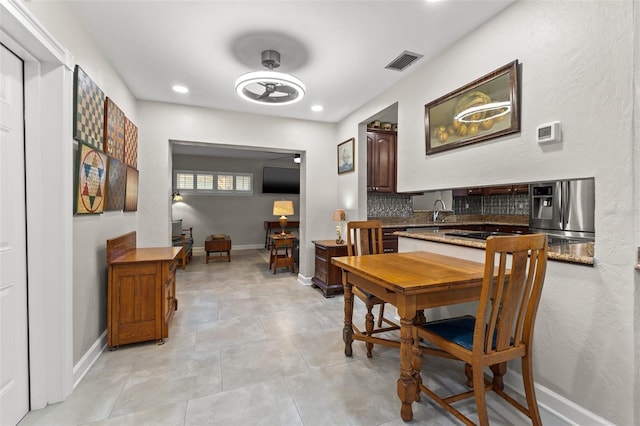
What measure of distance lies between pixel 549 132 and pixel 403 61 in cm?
151

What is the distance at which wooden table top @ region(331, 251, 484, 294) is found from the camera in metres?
1.53

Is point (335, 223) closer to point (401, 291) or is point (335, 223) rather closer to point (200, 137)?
point (200, 137)

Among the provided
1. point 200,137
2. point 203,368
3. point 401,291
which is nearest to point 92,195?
point 203,368

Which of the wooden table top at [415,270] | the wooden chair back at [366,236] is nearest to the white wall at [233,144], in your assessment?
the wooden chair back at [366,236]

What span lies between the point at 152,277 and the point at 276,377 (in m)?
1.43

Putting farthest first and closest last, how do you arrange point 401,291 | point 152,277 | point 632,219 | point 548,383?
point 152,277 → point 548,383 → point 401,291 → point 632,219

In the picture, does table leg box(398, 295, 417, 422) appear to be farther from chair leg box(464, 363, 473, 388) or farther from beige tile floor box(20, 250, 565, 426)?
chair leg box(464, 363, 473, 388)

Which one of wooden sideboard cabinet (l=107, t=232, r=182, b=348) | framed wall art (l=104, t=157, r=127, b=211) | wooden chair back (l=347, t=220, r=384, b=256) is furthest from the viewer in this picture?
wooden chair back (l=347, t=220, r=384, b=256)

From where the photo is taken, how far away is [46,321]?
1726mm

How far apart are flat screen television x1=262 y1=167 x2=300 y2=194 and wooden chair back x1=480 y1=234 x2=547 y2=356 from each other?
7499 mm

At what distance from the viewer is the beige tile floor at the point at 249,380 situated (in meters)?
1.62

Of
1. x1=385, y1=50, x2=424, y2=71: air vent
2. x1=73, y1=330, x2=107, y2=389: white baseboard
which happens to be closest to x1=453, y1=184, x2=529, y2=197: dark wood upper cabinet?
x1=385, y1=50, x2=424, y2=71: air vent

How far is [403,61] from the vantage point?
266 cm

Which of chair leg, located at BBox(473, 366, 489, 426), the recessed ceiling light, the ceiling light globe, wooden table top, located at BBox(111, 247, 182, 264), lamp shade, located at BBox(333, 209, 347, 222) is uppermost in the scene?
the recessed ceiling light
